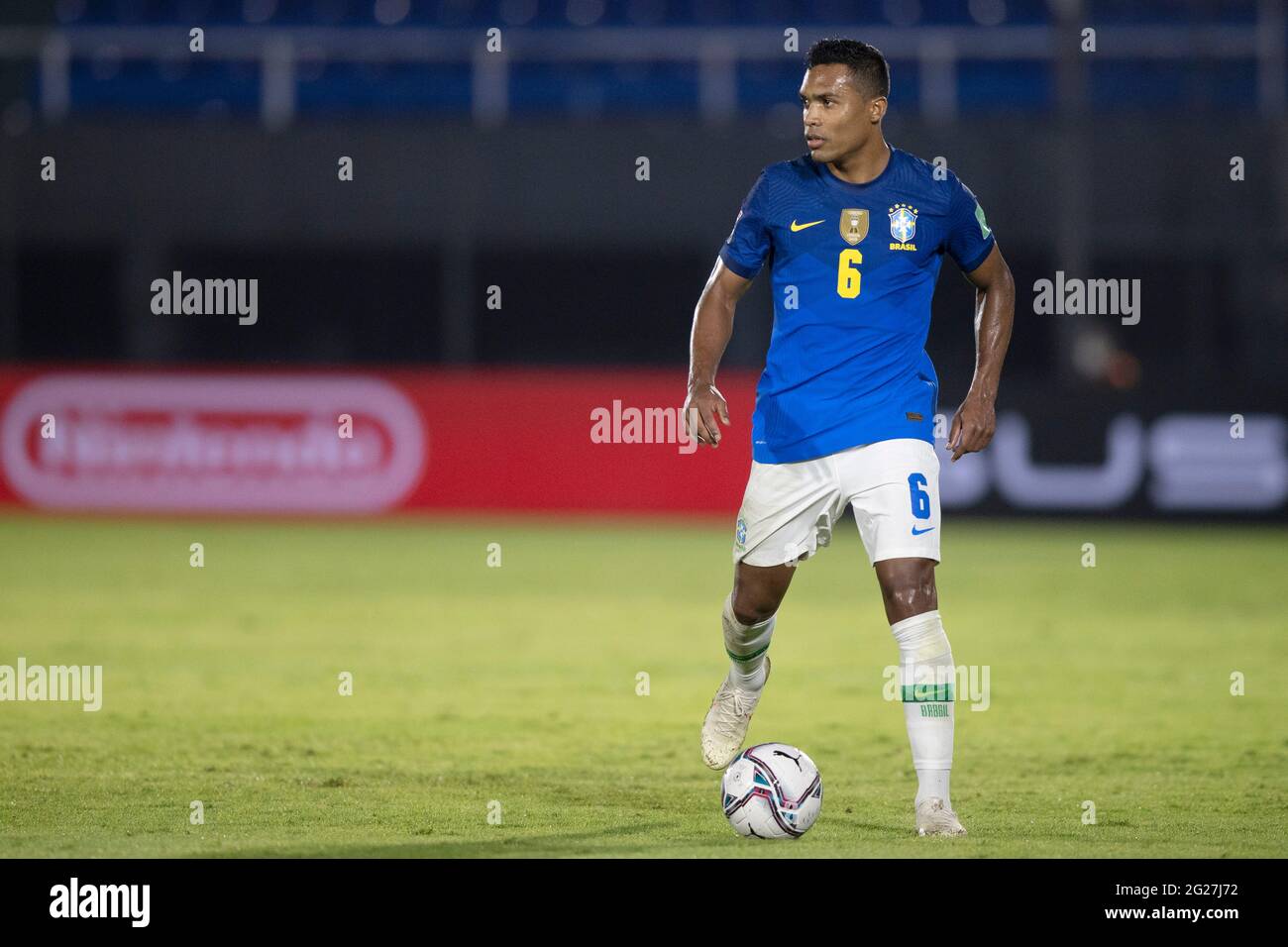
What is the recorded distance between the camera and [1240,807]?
6.16 meters

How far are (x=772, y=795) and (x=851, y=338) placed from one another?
59.0 inches

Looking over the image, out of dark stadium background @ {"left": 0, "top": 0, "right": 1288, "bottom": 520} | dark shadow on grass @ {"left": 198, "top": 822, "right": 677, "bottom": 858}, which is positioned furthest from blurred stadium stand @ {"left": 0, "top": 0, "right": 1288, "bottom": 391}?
dark shadow on grass @ {"left": 198, "top": 822, "right": 677, "bottom": 858}

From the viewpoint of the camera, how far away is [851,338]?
6055mm

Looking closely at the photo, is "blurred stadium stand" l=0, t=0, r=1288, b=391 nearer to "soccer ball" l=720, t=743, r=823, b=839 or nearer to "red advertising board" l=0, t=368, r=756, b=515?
"red advertising board" l=0, t=368, r=756, b=515

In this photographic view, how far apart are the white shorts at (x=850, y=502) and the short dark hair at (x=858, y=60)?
114cm

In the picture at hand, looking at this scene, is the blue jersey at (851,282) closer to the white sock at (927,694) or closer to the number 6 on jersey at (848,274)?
the number 6 on jersey at (848,274)

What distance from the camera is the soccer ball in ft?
18.5

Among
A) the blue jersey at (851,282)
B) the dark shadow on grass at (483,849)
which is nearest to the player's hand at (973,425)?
the blue jersey at (851,282)

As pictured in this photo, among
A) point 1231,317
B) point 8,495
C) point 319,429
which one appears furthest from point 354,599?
point 1231,317

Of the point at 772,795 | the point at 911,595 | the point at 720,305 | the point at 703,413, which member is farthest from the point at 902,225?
the point at 772,795

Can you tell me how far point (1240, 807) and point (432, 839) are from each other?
2.67m

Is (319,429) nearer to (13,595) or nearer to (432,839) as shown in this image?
(13,595)

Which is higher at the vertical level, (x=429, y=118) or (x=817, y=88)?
(x=429, y=118)

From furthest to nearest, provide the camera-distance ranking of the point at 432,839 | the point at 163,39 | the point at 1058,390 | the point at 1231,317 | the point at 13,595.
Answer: the point at 1231,317, the point at 163,39, the point at 1058,390, the point at 13,595, the point at 432,839
